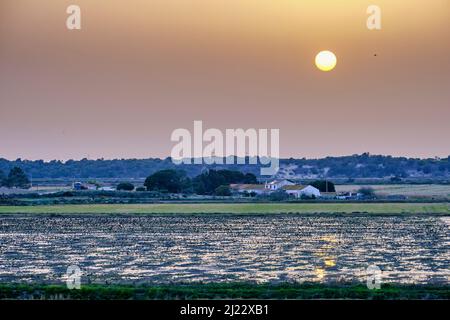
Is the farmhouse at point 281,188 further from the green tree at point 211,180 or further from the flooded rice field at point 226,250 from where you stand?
the flooded rice field at point 226,250

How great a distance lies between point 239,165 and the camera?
159 metres

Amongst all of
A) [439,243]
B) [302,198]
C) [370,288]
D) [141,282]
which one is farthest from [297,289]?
[302,198]

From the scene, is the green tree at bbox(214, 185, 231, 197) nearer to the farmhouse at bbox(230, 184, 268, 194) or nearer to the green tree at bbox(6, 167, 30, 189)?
the farmhouse at bbox(230, 184, 268, 194)

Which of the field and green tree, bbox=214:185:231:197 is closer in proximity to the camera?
the field

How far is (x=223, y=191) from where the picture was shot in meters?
77.6

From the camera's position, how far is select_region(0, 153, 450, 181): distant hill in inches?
5994

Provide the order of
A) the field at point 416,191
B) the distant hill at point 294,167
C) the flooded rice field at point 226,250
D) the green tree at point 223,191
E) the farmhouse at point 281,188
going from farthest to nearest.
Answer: the distant hill at point 294,167
the green tree at point 223,191
the farmhouse at point 281,188
the field at point 416,191
the flooded rice field at point 226,250

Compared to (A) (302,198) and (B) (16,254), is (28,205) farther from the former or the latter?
(B) (16,254)

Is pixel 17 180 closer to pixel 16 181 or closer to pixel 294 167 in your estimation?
pixel 16 181

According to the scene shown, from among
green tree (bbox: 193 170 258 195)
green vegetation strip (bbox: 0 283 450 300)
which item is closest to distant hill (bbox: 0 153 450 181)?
green tree (bbox: 193 170 258 195)

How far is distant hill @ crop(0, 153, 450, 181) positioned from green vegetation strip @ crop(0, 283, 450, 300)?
128449mm

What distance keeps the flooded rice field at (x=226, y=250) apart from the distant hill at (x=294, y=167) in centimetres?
10863

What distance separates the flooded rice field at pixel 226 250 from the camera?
20688mm

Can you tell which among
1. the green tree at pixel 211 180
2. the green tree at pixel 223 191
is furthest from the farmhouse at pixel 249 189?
the green tree at pixel 223 191
